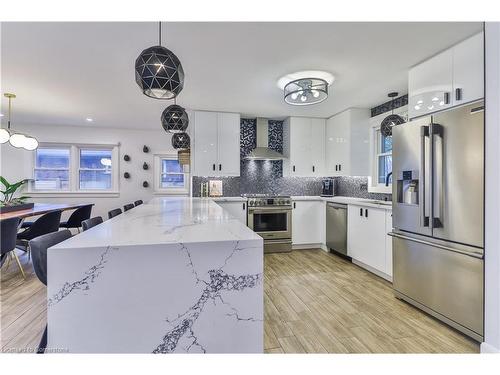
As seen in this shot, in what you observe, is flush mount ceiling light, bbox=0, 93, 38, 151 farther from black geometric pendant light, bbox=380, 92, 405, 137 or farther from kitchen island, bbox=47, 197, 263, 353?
black geometric pendant light, bbox=380, 92, 405, 137

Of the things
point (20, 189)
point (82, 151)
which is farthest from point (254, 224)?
point (20, 189)

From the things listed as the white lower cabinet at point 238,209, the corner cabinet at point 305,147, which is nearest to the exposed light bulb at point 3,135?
the white lower cabinet at point 238,209

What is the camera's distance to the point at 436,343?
181 cm

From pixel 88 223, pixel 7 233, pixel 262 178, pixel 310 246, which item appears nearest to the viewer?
pixel 88 223

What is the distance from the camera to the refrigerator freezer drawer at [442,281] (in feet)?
5.93

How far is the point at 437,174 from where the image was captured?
2057mm

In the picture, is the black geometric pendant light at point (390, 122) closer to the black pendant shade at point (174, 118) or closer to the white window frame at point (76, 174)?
the black pendant shade at point (174, 118)

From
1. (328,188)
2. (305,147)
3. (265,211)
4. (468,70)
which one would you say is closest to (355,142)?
(305,147)

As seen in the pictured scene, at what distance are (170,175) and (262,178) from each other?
2.58m

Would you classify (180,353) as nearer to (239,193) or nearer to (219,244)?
(219,244)

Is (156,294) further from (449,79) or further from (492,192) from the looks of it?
(449,79)

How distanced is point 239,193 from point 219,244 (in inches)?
149

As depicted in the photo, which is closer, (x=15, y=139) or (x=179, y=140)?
(x=179, y=140)

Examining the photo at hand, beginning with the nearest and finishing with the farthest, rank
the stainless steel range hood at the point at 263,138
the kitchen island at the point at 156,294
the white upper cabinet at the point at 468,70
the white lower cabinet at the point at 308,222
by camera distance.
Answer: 1. the kitchen island at the point at 156,294
2. the white upper cabinet at the point at 468,70
3. the white lower cabinet at the point at 308,222
4. the stainless steel range hood at the point at 263,138
